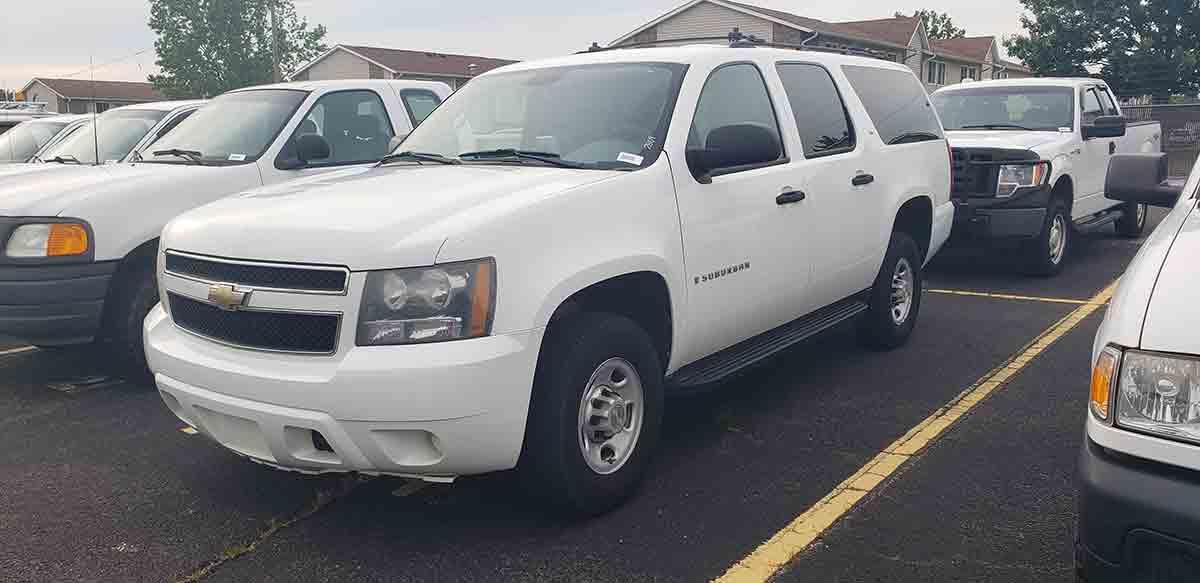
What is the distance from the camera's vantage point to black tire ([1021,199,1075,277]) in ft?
28.9

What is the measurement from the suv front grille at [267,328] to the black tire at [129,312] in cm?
219

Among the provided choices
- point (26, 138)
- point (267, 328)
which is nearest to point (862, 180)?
point (267, 328)

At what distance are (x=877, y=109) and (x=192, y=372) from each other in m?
4.18

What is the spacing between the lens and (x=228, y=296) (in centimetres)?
355

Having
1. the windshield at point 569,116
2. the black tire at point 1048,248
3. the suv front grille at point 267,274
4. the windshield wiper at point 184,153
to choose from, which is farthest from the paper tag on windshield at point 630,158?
the black tire at point 1048,248

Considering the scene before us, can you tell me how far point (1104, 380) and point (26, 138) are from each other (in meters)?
13.5

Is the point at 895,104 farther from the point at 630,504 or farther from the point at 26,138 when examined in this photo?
the point at 26,138

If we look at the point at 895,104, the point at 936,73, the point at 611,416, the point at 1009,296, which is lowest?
the point at 1009,296

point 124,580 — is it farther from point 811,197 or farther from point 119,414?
point 811,197

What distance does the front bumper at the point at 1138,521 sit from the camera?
2.26 metres

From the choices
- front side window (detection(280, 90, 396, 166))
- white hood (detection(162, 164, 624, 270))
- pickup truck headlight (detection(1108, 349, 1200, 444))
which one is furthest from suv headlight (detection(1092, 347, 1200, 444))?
front side window (detection(280, 90, 396, 166))

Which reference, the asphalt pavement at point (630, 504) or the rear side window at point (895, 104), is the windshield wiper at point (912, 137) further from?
the asphalt pavement at point (630, 504)

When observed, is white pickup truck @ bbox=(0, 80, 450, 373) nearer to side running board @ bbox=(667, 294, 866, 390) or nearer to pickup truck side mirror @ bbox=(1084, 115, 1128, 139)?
side running board @ bbox=(667, 294, 866, 390)

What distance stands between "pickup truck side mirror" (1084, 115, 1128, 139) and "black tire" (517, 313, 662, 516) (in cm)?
707
